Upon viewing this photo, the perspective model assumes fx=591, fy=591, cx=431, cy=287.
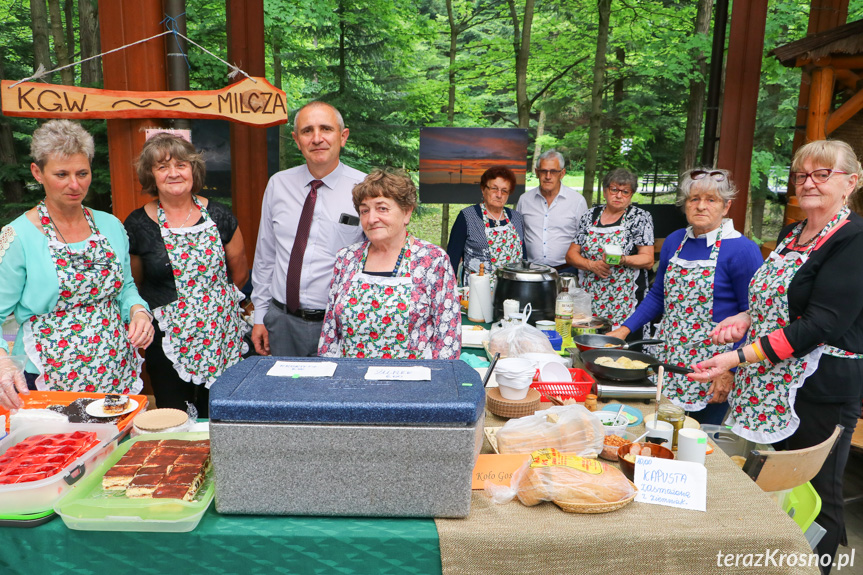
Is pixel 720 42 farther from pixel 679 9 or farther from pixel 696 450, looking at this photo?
pixel 696 450

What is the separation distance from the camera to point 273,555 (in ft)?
4.42

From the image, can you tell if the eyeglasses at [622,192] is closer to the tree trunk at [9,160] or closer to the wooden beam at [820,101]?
the wooden beam at [820,101]

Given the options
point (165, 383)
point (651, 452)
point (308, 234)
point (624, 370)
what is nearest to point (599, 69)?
point (308, 234)

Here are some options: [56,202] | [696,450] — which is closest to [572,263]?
[696,450]

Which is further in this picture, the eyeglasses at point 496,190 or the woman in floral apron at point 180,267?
the eyeglasses at point 496,190

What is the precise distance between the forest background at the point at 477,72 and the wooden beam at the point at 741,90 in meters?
3.10

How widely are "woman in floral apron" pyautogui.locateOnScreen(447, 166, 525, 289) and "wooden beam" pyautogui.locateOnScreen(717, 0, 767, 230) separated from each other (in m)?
2.62

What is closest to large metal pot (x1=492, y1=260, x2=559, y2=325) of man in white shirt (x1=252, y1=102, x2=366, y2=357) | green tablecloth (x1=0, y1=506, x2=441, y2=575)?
man in white shirt (x1=252, y1=102, x2=366, y2=357)

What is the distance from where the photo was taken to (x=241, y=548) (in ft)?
4.41

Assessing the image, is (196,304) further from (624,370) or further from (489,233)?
(489,233)

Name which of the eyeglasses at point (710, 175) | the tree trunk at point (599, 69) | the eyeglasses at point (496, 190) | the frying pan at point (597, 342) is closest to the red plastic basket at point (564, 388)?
the frying pan at point (597, 342)

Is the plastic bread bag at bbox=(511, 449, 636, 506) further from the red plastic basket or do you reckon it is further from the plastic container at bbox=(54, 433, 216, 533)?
the plastic container at bbox=(54, 433, 216, 533)

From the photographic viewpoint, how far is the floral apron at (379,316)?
2.20 meters

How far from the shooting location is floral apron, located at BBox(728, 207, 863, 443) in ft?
7.59
